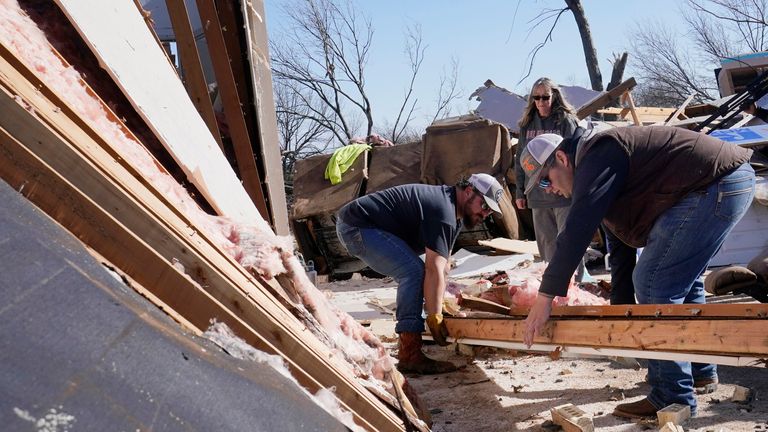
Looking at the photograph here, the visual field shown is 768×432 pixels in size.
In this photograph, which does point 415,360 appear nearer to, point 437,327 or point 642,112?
point 437,327

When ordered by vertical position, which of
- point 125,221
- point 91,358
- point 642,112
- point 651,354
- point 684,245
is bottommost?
point 651,354

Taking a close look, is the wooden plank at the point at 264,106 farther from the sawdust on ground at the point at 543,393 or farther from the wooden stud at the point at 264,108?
the sawdust on ground at the point at 543,393

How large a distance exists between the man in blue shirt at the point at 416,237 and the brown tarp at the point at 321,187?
517 cm

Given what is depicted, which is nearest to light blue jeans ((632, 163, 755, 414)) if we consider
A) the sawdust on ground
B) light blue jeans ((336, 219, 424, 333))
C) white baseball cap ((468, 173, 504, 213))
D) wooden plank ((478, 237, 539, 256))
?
the sawdust on ground

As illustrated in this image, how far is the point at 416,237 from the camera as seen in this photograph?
5.02 meters

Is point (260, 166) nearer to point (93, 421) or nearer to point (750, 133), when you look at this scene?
point (93, 421)

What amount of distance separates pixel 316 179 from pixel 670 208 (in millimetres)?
7796

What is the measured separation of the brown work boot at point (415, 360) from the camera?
15.4ft

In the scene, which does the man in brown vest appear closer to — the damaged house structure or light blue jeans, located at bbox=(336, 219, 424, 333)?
the damaged house structure

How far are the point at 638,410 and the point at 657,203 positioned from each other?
3.18 ft

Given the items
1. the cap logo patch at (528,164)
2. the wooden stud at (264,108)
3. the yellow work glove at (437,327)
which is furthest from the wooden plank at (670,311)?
the wooden stud at (264,108)

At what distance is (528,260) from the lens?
832 cm

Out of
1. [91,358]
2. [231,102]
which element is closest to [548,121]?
[231,102]

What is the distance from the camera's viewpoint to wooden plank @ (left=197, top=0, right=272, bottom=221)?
468cm
